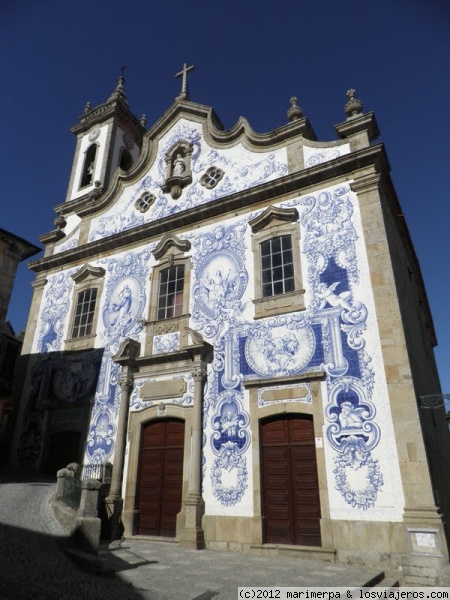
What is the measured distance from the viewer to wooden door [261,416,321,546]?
806cm

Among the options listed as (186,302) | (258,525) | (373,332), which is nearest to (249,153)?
(186,302)

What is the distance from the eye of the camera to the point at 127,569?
6371mm

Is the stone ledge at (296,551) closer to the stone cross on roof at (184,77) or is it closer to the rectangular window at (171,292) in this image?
the rectangular window at (171,292)

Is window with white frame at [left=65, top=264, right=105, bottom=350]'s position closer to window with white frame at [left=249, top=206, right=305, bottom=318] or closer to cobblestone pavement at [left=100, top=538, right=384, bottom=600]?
window with white frame at [left=249, top=206, right=305, bottom=318]

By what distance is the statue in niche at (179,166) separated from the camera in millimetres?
13430

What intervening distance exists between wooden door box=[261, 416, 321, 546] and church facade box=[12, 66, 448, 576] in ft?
0.10

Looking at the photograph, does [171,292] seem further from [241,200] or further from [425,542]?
[425,542]

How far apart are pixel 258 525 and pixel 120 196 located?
10.8 meters

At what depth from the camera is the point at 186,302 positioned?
11203 millimetres

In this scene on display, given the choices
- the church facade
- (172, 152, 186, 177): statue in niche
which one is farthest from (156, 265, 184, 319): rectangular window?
(172, 152, 186, 177): statue in niche

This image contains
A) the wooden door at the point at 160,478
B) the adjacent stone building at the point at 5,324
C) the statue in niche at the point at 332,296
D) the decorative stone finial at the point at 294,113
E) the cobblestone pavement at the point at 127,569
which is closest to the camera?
the cobblestone pavement at the point at 127,569

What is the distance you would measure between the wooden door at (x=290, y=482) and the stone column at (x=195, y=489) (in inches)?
53.9

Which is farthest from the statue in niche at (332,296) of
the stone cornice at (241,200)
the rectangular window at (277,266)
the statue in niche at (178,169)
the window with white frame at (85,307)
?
the window with white frame at (85,307)

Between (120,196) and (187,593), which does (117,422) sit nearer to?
(187,593)
